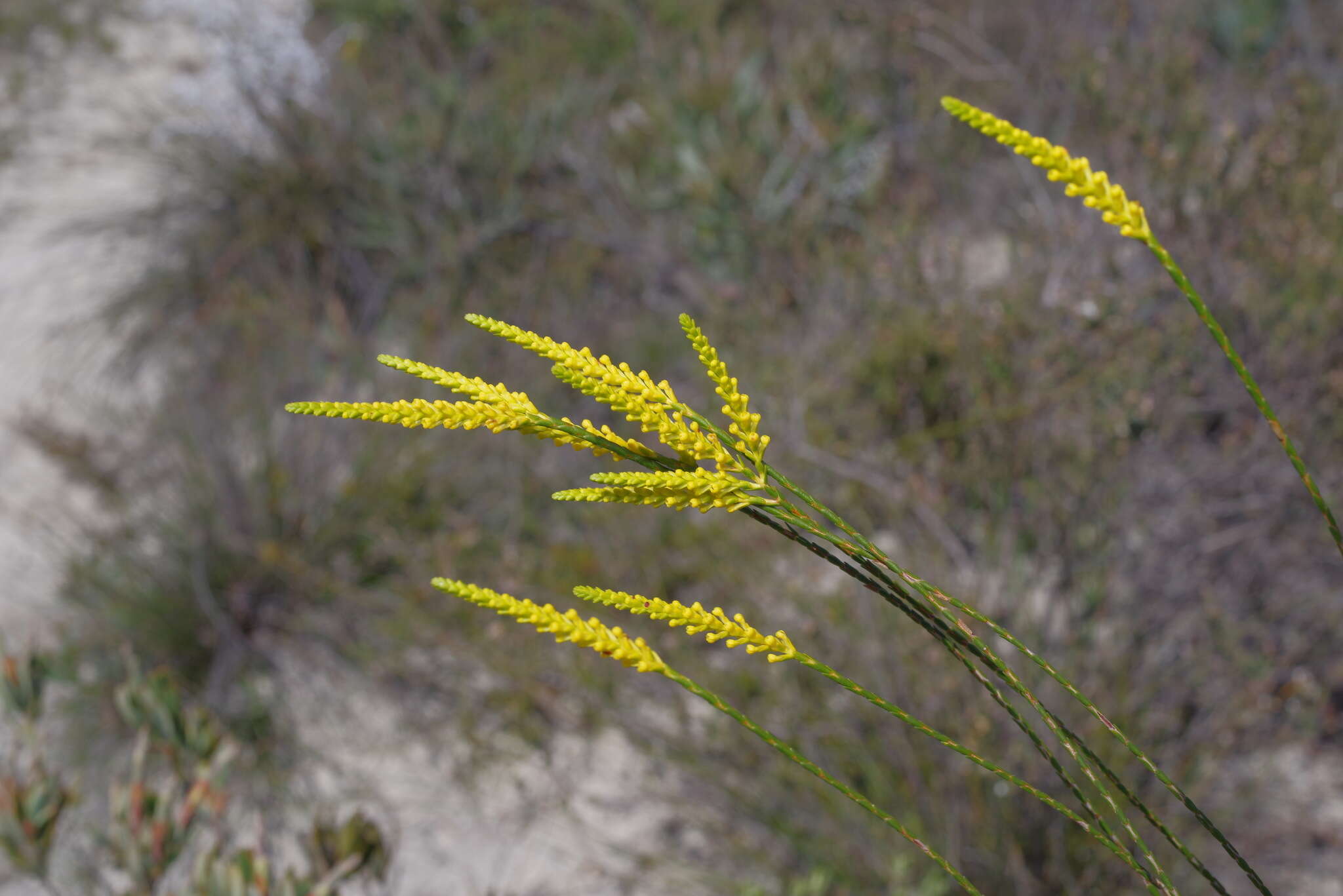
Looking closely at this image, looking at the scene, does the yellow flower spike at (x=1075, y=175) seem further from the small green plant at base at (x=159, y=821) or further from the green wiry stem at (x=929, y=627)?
the small green plant at base at (x=159, y=821)

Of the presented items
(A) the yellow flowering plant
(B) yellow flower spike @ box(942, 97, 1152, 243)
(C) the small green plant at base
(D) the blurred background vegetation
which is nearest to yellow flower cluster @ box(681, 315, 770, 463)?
(A) the yellow flowering plant

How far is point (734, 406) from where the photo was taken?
90 centimetres

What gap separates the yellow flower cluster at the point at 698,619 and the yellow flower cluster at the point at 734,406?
0.15m

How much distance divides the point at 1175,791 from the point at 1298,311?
272 centimetres

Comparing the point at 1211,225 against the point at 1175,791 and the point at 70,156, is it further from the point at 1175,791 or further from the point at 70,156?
the point at 70,156

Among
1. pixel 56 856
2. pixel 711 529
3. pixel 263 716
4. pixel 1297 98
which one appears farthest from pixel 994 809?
pixel 1297 98

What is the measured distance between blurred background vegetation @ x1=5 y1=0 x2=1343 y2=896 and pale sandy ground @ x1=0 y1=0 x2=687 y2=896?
157 mm

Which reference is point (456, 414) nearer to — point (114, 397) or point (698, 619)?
point (698, 619)

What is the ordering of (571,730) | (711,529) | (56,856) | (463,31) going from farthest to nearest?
(463,31), (711,529), (571,730), (56,856)

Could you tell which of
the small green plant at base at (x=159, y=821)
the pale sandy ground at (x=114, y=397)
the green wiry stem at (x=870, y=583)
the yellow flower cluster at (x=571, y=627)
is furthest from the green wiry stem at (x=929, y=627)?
the pale sandy ground at (x=114, y=397)

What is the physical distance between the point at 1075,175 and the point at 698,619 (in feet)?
1.60

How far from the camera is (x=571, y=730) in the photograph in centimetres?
326

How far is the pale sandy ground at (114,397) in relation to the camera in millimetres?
3078

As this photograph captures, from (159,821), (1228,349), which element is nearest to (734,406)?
(1228,349)
